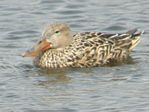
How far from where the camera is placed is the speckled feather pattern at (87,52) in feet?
52.1

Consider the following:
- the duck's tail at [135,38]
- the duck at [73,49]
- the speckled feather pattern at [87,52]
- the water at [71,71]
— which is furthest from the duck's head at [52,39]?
the duck's tail at [135,38]

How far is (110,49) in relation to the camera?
53.2 ft

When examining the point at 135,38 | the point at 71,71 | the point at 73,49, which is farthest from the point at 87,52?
the point at 135,38

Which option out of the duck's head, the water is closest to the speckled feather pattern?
the duck's head

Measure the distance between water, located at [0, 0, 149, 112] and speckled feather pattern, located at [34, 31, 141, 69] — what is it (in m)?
0.26

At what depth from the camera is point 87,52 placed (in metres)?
15.9

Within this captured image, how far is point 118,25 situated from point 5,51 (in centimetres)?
292

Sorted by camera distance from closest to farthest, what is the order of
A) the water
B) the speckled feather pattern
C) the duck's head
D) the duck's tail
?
the water → the duck's head → the speckled feather pattern → the duck's tail

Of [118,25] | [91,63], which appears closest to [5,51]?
[91,63]

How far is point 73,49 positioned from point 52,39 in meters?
0.44

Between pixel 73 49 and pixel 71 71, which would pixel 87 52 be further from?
pixel 71 71

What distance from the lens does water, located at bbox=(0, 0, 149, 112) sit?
13078 mm

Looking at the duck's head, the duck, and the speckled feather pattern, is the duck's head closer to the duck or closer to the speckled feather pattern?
the duck

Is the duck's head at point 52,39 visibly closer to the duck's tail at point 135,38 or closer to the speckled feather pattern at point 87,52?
the speckled feather pattern at point 87,52
